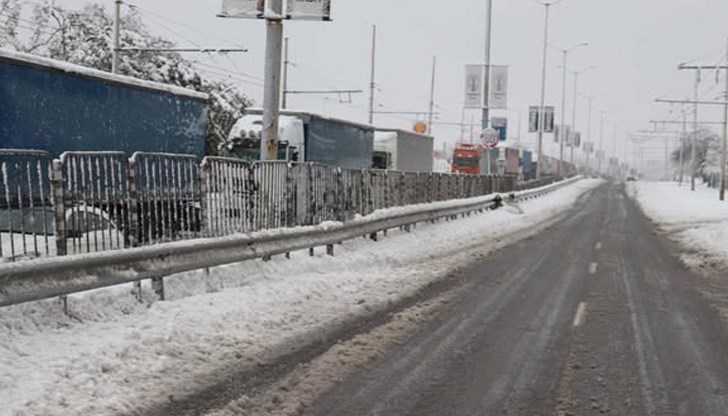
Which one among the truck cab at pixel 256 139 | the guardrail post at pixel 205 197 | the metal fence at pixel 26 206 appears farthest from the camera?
the truck cab at pixel 256 139

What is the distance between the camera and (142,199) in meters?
9.63

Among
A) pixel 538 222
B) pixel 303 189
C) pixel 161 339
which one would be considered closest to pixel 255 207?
pixel 303 189

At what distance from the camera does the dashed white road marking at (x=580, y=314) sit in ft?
30.9

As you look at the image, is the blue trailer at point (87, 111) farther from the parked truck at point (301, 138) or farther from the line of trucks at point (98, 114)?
the parked truck at point (301, 138)

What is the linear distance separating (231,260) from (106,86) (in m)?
6.09

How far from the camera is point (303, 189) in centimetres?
1423

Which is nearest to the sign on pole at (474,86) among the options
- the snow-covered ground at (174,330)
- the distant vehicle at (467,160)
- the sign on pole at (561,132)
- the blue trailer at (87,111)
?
the blue trailer at (87,111)

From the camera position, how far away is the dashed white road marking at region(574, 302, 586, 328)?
9414mm

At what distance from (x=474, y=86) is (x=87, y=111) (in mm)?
22848

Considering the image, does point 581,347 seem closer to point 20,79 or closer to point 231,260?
point 231,260

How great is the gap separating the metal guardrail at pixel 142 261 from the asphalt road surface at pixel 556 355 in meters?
2.71

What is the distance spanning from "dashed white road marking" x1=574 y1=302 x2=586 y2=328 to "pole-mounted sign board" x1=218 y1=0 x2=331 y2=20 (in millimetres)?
7151

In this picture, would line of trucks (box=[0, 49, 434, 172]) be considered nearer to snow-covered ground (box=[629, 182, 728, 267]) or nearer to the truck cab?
the truck cab

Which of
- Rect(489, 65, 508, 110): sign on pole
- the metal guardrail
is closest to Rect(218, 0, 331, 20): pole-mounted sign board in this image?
the metal guardrail
